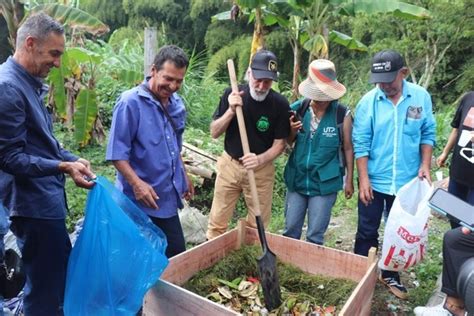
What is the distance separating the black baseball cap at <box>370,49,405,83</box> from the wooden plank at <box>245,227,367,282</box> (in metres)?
1.19

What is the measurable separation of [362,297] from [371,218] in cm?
105

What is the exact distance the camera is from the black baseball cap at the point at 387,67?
294 centimetres

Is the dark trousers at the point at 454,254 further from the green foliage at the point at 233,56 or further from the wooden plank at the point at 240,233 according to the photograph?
the green foliage at the point at 233,56

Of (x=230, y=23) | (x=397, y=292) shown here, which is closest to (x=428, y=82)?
(x=230, y=23)

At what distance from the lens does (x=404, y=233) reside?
2.80 m

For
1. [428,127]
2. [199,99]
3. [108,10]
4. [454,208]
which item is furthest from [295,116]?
[108,10]

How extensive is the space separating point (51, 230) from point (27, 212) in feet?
0.56

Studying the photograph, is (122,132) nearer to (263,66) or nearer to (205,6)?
(263,66)

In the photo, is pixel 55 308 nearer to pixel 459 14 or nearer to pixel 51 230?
pixel 51 230

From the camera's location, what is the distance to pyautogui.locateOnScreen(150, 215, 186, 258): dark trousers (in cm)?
279

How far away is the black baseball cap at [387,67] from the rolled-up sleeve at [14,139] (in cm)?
215

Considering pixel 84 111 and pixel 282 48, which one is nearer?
pixel 84 111

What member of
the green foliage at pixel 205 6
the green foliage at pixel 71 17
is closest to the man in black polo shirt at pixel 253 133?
the green foliage at pixel 71 17

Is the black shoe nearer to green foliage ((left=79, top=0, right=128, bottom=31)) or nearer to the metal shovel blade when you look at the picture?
the metal shovel blade
